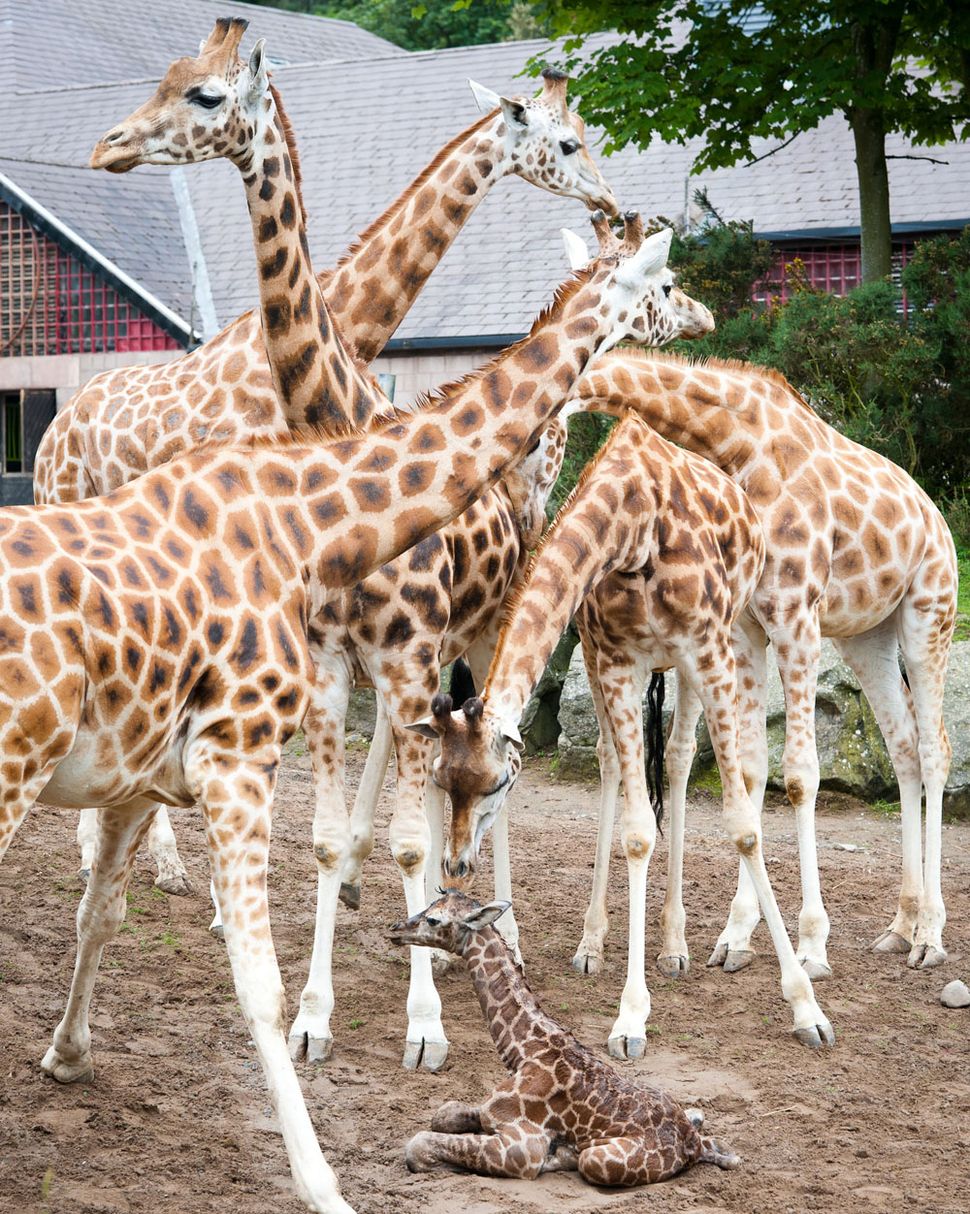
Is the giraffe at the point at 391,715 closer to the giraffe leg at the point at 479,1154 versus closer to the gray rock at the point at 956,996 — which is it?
the giraffe leg at the point at 479,1154

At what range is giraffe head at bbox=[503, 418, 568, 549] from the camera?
7211 mm


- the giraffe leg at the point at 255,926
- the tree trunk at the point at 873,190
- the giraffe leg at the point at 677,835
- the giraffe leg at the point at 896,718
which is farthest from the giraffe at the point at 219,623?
the tree trunk at the point at 873,190

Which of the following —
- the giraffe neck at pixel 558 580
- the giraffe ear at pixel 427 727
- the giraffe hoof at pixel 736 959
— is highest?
the giraffe neck at pixel 558 580

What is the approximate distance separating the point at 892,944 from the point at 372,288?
3863 mm

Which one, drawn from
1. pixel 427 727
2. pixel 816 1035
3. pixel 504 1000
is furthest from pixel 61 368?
pixel 504 1000

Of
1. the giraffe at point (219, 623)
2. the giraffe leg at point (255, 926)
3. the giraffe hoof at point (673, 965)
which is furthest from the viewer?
the giraffe hoof at point (673, 965)

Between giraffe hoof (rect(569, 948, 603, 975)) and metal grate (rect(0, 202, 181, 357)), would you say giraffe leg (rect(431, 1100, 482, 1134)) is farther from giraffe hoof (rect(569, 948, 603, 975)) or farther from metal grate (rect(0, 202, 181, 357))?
metal grate (rect(0, 202, 181, 357))

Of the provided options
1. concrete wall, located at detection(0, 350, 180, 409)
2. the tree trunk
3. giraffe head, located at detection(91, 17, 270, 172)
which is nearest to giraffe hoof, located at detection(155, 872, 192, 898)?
giraffe head, located at detection(91, 17, 270, 172)

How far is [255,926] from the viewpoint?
440 centimetres

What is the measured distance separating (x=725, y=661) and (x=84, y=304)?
57.8 ft

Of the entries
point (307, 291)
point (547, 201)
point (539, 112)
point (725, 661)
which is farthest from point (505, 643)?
point (547, 201)

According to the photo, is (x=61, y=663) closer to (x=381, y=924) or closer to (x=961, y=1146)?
(x=961, y=1146)

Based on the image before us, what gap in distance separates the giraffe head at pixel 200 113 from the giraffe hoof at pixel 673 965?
3.79 metres

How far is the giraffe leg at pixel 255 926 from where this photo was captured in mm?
4297
